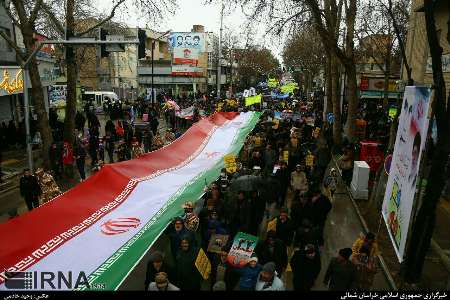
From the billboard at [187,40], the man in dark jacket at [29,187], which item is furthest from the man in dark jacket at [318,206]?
the billboard at [187,40]

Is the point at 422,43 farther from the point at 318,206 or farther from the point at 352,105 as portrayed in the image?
the point at 318,206

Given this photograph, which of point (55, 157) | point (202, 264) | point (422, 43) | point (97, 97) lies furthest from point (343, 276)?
point (97, 97)

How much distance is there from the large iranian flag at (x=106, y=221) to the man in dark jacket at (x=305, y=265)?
2.26 meters

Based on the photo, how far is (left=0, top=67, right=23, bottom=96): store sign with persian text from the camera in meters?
19.5

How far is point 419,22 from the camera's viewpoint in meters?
20.8

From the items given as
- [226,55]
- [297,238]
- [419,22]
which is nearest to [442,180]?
[297,238]

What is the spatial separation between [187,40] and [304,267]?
154 ft

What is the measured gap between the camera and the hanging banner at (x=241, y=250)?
6.36m

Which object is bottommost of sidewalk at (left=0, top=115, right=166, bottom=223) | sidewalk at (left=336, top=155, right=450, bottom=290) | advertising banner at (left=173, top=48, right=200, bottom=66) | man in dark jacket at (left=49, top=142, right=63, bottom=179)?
sidewalk at (left=0, top=115, right=166, bottom=223)

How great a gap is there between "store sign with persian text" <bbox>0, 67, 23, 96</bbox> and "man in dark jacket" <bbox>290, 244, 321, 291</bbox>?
56.9ft

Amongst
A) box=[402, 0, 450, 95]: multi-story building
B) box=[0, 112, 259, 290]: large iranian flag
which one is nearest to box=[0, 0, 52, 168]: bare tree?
box=[0, 112, 259, 290]: large iranian flag

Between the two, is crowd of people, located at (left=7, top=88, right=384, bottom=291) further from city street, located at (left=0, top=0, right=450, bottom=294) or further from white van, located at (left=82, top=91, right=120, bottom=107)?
white van, located at (left=82, top=91, right=120, bottom=107)

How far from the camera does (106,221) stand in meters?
7.02

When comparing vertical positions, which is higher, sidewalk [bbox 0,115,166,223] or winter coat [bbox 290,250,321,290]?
winter coat [bbox 290,250,321,290]
